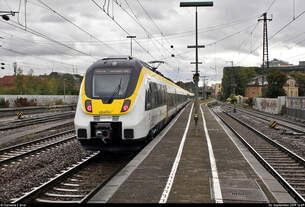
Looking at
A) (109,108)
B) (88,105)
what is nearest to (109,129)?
(109,108)

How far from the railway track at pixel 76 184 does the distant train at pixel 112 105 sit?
2.39ft

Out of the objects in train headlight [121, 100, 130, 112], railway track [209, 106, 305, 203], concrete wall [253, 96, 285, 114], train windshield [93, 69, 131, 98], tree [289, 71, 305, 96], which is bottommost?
railway track [209, 106, 305, 203]

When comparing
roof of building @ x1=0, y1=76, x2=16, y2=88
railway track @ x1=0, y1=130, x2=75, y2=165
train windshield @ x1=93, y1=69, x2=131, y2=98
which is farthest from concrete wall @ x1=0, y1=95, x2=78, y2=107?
roof of building @ x1=0, y1=76, x2=16, y2=88

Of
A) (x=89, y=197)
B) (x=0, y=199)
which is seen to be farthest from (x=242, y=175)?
(x=0, y=199)

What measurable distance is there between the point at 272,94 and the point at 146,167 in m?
39.0

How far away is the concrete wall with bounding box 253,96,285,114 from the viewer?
3497cm

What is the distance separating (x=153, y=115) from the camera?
11750mm

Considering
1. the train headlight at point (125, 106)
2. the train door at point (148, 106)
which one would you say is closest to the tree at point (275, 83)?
the train door at point (148, 106)

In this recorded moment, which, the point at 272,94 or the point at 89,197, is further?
the point at 272,94

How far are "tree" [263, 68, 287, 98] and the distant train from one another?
3661 centimetres

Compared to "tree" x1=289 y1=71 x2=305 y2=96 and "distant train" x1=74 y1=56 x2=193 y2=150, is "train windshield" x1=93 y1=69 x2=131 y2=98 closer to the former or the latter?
"distant train" x1=74 y1=56 x2=193 y2=150

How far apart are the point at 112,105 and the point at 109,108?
0.14m

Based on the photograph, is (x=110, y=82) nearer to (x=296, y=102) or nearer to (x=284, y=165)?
(x=284, y=165)

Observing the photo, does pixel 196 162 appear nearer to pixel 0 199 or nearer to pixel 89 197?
pixel 89 197
